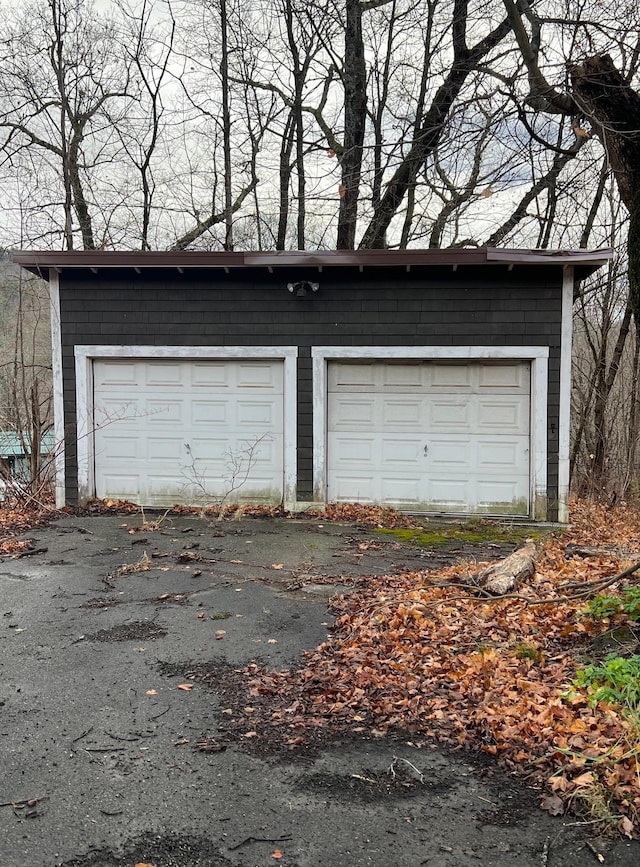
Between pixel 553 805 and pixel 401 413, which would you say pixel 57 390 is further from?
pixel 553 805

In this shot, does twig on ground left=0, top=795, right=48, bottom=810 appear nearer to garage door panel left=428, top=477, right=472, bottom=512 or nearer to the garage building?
the garage building

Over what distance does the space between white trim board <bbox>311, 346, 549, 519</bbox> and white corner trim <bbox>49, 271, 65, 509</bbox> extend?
3.64 meters

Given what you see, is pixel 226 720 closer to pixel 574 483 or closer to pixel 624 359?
pixel 574 483

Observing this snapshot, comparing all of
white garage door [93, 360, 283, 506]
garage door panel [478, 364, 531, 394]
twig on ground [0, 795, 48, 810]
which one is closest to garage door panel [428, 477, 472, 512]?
garage door panel [478, 364, 531, 394]

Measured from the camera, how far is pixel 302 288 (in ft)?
28.2

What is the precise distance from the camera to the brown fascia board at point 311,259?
7.97 meters

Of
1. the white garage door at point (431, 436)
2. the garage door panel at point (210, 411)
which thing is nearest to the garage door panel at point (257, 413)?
the garage door panel at point (210, 411)

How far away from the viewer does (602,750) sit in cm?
260

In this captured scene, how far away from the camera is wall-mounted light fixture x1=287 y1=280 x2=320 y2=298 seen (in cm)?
862

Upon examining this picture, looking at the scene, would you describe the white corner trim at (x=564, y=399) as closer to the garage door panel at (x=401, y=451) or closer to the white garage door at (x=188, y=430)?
the garage door panel at (x=401, y=451)

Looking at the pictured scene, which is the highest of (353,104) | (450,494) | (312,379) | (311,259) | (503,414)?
(353,104)

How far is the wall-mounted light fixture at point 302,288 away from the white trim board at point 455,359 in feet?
2.47

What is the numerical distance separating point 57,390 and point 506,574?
6875 mm

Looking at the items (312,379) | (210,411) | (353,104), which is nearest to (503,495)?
(312,379)
